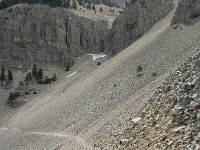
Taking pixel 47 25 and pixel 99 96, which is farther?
pixel 47 25

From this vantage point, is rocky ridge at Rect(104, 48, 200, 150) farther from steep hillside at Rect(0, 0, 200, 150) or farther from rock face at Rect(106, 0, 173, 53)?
rock face at Rect(106, 0, 173, 53)

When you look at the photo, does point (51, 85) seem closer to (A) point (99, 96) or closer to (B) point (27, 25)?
(B) point (27, 25)

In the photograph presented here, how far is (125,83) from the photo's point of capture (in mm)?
61438

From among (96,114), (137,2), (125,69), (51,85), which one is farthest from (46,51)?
(96,114)

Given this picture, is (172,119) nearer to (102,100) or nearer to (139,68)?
(102,100)

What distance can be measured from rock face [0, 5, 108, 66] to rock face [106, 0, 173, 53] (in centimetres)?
1680

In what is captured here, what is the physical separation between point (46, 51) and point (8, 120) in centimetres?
4966

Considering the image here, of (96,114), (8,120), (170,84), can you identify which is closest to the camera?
(170,84)

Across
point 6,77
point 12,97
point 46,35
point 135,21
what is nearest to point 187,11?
point 135,21

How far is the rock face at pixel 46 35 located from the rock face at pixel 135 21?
16.8 metres

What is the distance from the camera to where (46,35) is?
141 metres

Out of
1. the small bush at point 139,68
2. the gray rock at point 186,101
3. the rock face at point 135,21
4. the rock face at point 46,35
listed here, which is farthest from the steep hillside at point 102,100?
the rock face at point 46,35

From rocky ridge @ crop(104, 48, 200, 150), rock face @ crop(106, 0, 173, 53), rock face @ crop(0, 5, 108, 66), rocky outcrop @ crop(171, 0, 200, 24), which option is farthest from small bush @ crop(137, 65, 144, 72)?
rock face @ crop(0, 5, 108, 66)

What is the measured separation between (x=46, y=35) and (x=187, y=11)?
6885cm
